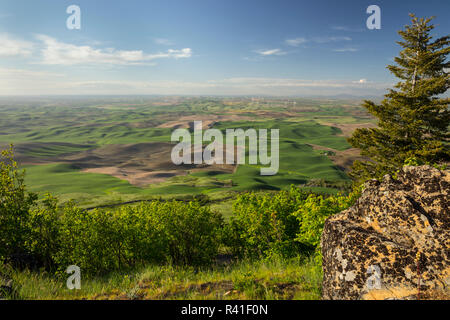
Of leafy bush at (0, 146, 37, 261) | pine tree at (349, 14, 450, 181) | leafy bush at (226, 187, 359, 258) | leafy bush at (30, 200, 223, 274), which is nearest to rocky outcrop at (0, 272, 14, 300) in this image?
leafy bush at (0, 146, 37, 261)

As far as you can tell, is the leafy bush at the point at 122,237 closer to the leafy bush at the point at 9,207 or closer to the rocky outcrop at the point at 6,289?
the leafy bush at the point at 9,207

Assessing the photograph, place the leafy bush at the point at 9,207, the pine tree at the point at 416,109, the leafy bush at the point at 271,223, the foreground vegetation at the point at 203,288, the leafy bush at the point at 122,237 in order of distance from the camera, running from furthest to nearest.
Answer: the pine tree at the point at 416,109 < the leafy bush at the point at 271,223 < the leafy bush at the point at 122,237 < the leafy bush at the point at 9,207 < the foreground vegetation at the point at 203,288

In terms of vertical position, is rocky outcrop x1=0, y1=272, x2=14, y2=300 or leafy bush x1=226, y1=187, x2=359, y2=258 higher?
rocky outcrop x1=0, y1=272, x2=14, y2=300

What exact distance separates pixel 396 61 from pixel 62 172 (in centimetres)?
15424

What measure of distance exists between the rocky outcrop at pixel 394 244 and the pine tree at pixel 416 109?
22787 mm

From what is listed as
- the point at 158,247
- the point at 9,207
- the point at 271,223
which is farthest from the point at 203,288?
the point at 158,247

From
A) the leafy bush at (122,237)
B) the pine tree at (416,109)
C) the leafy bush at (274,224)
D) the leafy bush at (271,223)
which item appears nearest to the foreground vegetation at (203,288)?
the leafy bush at (122,237)

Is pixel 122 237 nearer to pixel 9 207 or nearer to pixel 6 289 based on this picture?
pixel 9 207

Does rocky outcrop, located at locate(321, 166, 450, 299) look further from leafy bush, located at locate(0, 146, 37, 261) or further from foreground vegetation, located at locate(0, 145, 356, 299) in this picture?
leafy bush, located at locate(0, 146, 37, 261)

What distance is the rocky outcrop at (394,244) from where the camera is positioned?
6.19m

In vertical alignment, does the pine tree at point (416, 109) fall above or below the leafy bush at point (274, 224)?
above

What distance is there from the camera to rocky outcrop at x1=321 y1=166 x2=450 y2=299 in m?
6.19

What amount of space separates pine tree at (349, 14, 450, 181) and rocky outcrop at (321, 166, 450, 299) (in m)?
22.8
